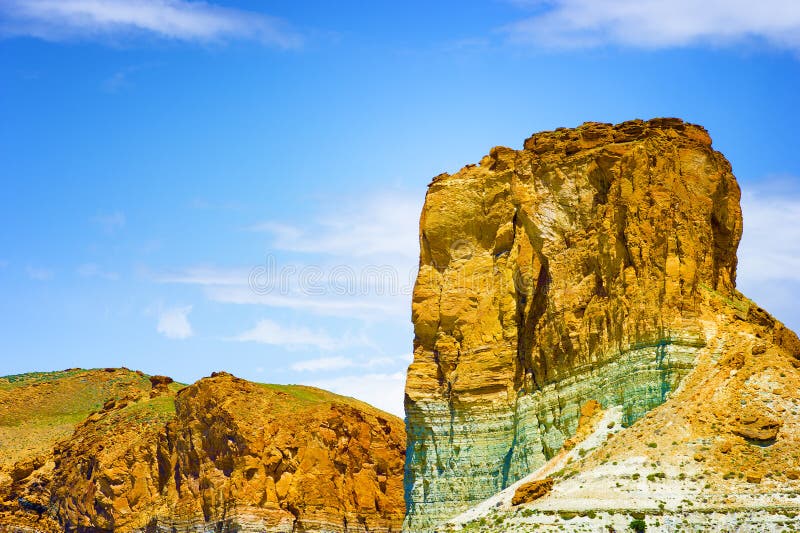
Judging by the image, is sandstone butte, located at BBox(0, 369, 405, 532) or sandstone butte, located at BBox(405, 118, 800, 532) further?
sandstone butte, located at BBox(0, 369, 405, 532)

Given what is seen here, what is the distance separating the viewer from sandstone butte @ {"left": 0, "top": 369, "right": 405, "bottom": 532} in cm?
13150

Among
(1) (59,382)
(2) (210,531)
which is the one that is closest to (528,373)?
(2) (210,531)

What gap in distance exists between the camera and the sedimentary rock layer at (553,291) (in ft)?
267

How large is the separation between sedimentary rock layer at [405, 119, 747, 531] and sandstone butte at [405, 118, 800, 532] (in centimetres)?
9

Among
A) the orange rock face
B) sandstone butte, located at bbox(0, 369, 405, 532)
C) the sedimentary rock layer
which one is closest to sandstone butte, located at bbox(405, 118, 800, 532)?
the sedimentary rock layer

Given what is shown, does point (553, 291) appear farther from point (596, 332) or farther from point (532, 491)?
point (532, 491)

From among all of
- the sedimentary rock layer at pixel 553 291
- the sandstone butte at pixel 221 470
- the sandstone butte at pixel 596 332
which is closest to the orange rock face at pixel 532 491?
the sandstone butte at pixel 596 332

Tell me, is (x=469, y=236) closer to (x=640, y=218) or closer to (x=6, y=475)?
(x=640, y=218)

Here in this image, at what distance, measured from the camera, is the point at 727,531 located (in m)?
67.8

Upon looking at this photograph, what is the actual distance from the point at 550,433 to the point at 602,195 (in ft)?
42.2

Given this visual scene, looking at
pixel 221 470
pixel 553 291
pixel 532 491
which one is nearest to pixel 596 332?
pixel 553 291

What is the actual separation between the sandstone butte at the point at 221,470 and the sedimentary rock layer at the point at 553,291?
39268 mm

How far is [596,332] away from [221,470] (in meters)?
57.1

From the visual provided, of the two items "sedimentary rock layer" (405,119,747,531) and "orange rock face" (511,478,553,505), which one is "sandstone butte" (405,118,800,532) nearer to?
"sedimentary rock layer" (405,119,747,531)
